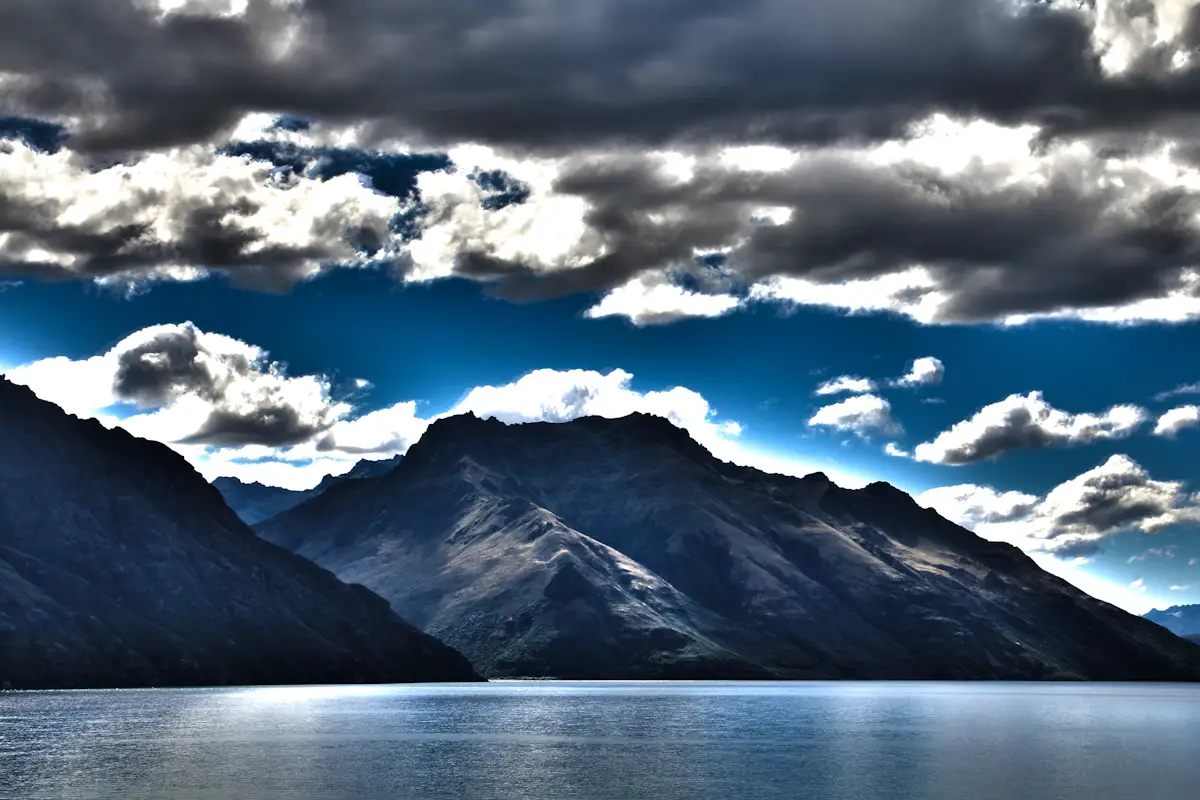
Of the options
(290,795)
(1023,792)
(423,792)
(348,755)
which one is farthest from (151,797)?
(1023,792)

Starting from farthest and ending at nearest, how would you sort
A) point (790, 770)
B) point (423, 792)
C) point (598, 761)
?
1. point (598, 761)
2. point (790, 770)
3. point (423, 792)

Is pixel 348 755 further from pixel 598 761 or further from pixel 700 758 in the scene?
pixel 700 758

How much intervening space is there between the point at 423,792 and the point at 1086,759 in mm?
105437

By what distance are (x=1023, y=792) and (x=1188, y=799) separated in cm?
1700

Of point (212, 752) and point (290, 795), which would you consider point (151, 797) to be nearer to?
point (290, 795)

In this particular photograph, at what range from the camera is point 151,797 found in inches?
5438

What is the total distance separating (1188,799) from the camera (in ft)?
463

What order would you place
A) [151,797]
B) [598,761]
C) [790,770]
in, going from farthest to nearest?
[598,761] < [790,770] < [151,797]

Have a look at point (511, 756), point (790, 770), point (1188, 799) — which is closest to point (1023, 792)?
point (1188, 799)

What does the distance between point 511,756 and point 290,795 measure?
2386 inches

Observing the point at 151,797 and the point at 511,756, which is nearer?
the point at 151,797

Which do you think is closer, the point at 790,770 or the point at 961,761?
the point at 790,770

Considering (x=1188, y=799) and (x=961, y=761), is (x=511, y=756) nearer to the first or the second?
(x=961, y=761)

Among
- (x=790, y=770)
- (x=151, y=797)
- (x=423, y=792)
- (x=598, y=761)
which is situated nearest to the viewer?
(x=151, y=797)
